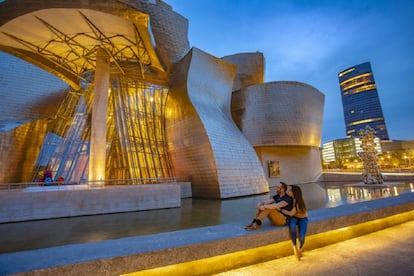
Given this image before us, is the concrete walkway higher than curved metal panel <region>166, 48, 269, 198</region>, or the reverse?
curved metal panel <region>166, 48, 269, 198</region>

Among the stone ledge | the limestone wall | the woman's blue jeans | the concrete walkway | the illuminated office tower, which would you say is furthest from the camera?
the illuminated office tower

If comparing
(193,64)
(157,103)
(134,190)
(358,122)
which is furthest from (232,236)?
(358,122)

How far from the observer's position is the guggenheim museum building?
42.0 feet

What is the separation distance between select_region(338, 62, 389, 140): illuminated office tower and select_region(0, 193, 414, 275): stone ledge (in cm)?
12773

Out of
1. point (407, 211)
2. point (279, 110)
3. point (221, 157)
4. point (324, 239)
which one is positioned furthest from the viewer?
point (279, 110)

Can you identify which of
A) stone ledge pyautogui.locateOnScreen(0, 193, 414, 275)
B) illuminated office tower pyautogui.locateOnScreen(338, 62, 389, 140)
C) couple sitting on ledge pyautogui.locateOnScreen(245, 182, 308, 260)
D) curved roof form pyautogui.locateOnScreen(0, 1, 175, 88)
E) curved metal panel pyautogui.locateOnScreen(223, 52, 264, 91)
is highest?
illuminated office tower pyautogui.locateOnScreen(338, 62, 389, 140)

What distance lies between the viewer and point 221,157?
51.0ft

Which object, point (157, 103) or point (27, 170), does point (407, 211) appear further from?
point (27, 170)

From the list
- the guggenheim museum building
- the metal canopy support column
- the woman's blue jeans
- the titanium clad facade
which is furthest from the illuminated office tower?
the woman's blue jeans

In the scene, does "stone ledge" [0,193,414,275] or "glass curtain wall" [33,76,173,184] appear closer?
"stone ledge" [0,193,414,275]

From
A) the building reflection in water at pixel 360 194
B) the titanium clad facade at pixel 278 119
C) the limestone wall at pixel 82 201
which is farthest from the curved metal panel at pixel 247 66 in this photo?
the limestone wall at pixel 82 201

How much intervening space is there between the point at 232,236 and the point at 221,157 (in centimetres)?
1262

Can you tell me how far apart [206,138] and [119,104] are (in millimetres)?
8758

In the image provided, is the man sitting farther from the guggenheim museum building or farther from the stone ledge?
the guggenheim museum building
